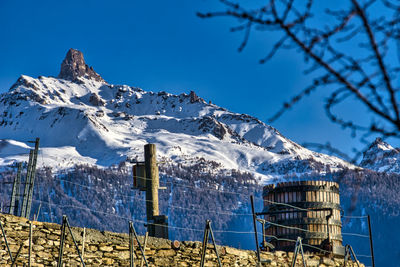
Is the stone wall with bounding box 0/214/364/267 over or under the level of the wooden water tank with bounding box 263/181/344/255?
under

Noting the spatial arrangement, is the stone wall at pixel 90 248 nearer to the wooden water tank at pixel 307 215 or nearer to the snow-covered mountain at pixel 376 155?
the wooden water tank at pixel 307 215

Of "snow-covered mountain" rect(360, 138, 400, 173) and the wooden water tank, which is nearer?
"snow-covered mountain" rect(360, 138, 400, 173)

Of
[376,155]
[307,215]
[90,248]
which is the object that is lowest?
[376,155]

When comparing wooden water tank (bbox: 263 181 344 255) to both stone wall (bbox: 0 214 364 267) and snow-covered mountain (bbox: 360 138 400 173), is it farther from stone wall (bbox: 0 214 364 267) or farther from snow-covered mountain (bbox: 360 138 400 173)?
snow-covered mountain (bbox: 360 138 400 173)

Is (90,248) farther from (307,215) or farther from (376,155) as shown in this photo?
(376,155)

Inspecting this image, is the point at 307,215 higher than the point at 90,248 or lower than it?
higher

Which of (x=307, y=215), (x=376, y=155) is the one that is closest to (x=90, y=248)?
(x=307, y=215)

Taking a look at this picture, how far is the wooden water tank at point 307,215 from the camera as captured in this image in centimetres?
1455

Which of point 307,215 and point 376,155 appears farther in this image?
point 307,215

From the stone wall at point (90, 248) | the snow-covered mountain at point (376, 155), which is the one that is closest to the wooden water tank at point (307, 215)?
the stone wall at point (90, 248)

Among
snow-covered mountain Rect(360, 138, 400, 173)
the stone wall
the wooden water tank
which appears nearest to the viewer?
snow-covered mountain Rect(360, 138, 400, 173)

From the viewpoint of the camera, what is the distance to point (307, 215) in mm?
14562

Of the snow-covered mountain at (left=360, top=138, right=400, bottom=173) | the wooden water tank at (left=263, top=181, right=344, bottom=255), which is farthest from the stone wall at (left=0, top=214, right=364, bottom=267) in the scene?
the snow-covered mountain at (left=360, top=138, right=400, bottom=173)

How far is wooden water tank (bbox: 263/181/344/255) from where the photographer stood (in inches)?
573
